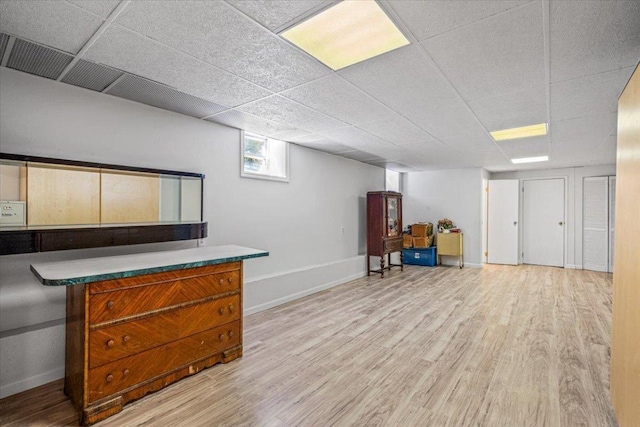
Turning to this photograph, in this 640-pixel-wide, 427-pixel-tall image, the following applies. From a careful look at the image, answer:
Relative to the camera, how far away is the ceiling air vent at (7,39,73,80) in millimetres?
1969

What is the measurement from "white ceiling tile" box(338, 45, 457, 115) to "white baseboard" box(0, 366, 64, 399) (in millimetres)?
3123

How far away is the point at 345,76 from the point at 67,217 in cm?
241

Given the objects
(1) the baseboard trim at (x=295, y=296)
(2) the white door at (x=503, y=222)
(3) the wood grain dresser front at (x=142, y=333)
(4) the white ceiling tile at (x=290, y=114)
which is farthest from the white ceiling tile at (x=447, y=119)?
(2) the white door at (x=503, y=222)

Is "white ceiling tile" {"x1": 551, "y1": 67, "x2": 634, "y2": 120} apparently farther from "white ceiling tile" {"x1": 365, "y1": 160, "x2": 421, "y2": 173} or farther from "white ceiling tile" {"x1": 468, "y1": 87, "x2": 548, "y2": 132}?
"white ceiling tile" {"x1": 365, "y1": 160, "x2": 421, "y2": 173}

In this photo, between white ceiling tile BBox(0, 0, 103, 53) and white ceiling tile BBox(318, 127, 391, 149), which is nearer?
white ceiling tile BBox(0, 0, 103, 53)

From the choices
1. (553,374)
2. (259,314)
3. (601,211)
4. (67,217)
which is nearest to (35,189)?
(67,217)

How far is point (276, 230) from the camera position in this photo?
4406 mm

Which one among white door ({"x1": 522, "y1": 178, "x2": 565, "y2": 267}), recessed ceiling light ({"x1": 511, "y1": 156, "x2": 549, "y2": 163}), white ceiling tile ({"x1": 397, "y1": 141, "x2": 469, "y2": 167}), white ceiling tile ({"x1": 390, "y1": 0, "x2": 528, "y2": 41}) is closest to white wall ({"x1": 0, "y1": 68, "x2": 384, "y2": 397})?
white ceiling tile ({"x1": 397, "y1": 141, "x2": 469, "y2": 167})

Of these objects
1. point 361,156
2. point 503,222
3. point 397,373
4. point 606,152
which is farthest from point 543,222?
point 397,373

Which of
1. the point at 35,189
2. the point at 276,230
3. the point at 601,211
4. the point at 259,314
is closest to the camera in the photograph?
the point at 35,189

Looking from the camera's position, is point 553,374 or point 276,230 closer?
point 553,374

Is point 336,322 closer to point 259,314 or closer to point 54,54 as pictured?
point 259,314

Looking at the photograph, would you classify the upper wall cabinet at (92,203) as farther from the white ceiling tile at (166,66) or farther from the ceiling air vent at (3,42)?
the white ceiling tile at (166,66)

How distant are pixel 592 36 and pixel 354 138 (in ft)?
8.86
